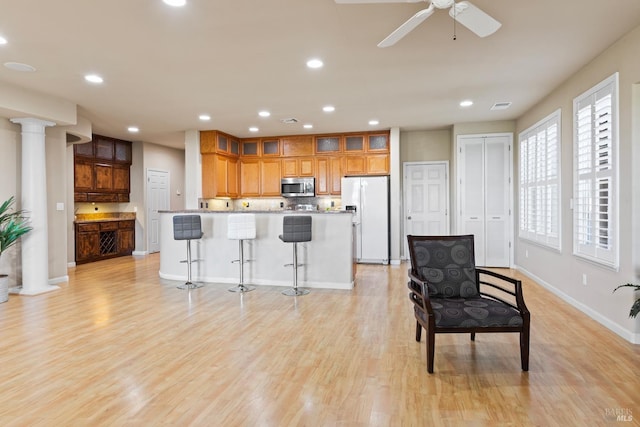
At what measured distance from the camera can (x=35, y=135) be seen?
5266 mm

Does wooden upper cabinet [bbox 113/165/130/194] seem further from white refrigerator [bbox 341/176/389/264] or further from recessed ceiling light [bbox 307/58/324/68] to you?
recessed ceiling light [bbox 307/58/324/68]

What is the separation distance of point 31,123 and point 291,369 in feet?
16.5

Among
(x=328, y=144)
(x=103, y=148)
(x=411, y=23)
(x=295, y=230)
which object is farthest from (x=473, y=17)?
(x=103, y=148)

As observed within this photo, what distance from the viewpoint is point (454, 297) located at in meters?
3.09

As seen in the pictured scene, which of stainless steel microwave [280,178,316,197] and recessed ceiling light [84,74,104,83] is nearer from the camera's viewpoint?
recessed ceiling light [84,74,104,83]

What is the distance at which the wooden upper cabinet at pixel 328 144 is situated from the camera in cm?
805

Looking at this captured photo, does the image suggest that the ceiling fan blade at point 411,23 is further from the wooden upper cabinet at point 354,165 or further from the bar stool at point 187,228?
the wooden upper cabinet at point 354,165

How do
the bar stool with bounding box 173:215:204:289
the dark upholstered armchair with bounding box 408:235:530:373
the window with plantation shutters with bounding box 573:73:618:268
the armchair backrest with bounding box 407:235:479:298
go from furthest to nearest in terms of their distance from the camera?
1. the bar stool with bounding box 173:215:204:289
2. the window with plantation shutters with bounding box 573:73:618:268
3. the armchair backrest with bounding box 407:235:479:298
4. the dark upholstered armchair with bounding box 408:235:530:373

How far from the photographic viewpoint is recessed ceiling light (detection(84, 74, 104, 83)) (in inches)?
172

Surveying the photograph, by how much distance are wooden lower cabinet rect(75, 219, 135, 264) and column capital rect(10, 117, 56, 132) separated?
A: 283 centimetres

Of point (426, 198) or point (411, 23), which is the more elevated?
Result: point (411, 23)

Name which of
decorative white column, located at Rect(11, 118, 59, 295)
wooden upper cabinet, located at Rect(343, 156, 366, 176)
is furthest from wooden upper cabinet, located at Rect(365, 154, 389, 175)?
decorative white column, located at Rect(11, 118, 59, 295)

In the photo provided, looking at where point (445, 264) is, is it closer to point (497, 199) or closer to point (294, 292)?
point (294, 292)

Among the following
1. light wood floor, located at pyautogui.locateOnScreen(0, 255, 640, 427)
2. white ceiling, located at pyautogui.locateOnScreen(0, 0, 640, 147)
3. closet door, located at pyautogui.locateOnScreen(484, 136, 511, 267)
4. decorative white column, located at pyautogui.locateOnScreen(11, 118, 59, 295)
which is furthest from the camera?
closet door, located at pyautogui.locateOnScreen(484, 136, 511, 267)
